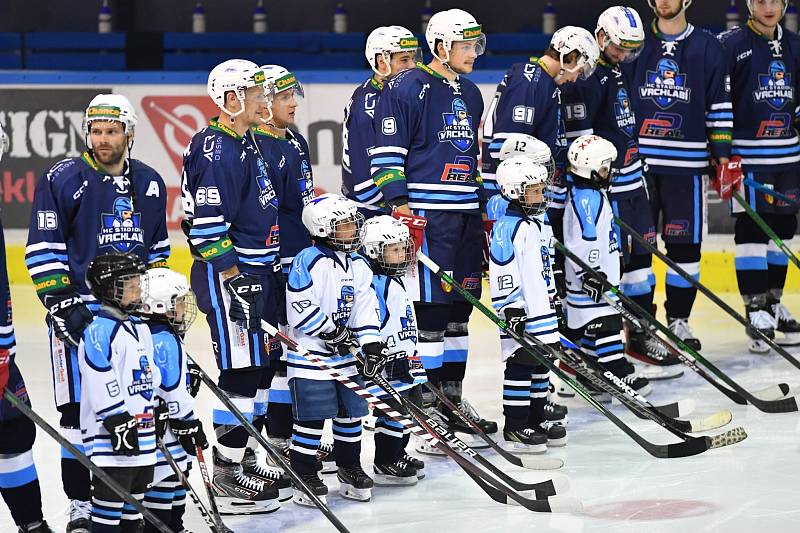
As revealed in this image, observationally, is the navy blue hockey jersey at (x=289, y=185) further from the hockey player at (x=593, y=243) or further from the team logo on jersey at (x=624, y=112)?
the team logo on jersey at (x=624, y=112)

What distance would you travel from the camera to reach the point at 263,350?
4.59 m

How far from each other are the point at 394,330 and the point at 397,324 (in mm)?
22

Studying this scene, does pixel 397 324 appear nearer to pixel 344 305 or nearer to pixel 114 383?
pixel 344 305

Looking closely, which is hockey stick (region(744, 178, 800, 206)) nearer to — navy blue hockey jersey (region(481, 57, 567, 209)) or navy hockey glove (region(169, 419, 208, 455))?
navy blue hockey jersey (region(481, 57, 567, 209))

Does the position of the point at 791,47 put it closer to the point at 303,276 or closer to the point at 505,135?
the point at 505,135

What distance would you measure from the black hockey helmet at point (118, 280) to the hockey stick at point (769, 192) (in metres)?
3.53

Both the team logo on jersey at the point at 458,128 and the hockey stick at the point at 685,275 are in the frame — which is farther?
the hockey stick at the point at 685,275

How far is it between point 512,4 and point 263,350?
6.30 m

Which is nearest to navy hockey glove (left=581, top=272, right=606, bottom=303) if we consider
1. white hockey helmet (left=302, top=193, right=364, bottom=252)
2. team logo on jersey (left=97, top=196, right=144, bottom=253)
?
white hockey helmet (left=302, top=193, right=364, bottom=252)

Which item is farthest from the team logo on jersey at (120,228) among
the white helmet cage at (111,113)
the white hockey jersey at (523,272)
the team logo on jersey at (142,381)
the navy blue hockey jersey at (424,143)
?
the white hockey jersey at (523,272)

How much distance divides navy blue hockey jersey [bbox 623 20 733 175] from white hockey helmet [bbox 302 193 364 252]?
2.22m

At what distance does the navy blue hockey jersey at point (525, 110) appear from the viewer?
5.50m

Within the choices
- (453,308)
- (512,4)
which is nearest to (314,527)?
(453,308)

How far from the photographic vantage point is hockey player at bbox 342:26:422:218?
5.50m
